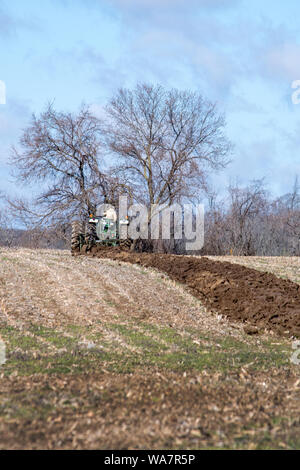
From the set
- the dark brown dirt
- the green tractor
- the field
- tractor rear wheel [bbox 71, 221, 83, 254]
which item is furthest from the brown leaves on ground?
the green tractor

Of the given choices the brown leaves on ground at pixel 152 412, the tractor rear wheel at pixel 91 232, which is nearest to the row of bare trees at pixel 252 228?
the tractor rear wheel at pixel 91 232

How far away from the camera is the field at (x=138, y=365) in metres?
4.09

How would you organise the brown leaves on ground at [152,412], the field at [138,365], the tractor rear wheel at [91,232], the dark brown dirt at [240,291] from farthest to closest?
the tractor rear wheel at [91,232] → the dark brown dirt at [240,291] → the field at [138,365] → the brown leaves on ground at [152,412]

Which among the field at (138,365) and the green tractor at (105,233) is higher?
the green tractor at (105,233)

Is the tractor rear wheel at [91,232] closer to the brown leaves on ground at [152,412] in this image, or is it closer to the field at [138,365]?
the field at [138,365]

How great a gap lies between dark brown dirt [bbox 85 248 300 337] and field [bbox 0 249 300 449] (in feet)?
0.21

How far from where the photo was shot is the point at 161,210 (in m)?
27.0

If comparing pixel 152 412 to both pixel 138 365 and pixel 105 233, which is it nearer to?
pixel 138 365

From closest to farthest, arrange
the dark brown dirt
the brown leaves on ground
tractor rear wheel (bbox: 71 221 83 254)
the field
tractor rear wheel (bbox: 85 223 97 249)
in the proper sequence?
the brown leaves on ground
the field
the dark brown dirt
tractor rear wheel (bbox: 71 221 83 254)
tractor rear wheel (bbox: 85 223 97 249)

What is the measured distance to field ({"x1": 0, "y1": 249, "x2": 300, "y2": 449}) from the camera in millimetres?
4086

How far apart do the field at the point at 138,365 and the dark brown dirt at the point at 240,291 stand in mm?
64

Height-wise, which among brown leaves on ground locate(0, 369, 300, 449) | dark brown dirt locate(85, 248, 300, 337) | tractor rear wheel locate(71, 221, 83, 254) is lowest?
brown leaves on ground locate(0, 369, 300, 449)

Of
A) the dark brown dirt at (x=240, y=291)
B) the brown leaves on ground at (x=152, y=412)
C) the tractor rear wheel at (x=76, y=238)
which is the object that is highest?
the tractor rear wheel at (x=76, y=238)

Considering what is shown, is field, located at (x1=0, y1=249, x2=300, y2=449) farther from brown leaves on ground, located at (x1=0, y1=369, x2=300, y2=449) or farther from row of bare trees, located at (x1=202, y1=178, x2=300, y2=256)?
row of bare trees, located at (x1=202, y1=178, x2=300, y2=256)
